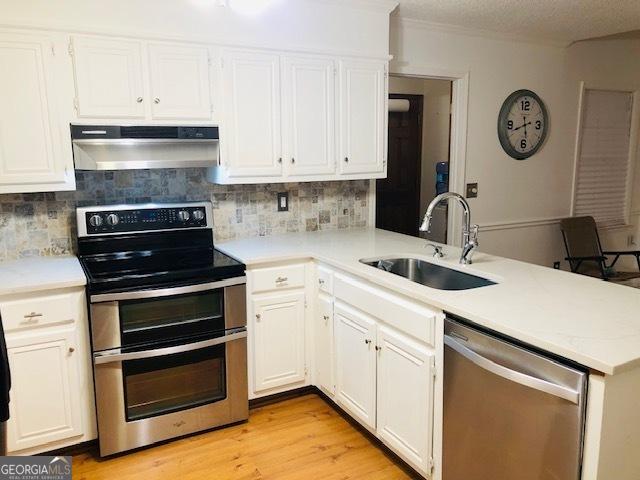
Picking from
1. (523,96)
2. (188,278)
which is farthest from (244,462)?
(523,96)

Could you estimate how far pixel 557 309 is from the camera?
1713mm

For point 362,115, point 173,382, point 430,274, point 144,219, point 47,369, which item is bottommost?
point 173,382

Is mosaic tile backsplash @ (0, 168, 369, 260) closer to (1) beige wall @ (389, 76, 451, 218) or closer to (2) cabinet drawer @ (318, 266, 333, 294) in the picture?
(2) cabinet drawer @ (318, 266, 333, 294)

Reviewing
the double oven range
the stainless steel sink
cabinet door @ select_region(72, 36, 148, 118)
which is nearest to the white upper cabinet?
cabinet door @ select_region(72, 36, 148, 118)

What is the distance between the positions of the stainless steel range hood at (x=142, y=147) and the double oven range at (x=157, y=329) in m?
0.30

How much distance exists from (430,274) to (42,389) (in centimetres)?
195

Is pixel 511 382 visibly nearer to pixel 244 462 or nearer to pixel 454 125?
pixel 244 462

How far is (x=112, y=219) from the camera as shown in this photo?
8.85 feet

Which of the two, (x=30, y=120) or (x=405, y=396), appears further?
(x=30, y=120)

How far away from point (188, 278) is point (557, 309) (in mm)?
1637

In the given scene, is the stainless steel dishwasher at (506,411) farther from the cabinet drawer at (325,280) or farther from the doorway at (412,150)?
the doorway at (412,150)

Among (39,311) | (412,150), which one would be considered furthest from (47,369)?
(412,150)

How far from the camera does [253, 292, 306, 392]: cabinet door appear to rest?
2740 millimetres

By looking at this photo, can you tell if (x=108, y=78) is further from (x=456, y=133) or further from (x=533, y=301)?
(x=456, y=133)
